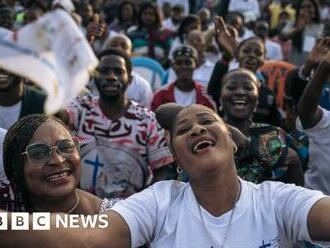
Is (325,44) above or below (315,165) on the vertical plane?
above

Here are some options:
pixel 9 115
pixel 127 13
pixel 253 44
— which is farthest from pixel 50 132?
pixel 127 13

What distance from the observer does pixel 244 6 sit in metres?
10.7

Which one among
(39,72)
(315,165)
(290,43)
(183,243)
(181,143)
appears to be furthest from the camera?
(290,43)

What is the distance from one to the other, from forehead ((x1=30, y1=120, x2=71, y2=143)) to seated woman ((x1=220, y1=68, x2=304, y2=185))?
1.00m

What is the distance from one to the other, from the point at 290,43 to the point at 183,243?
260 inches

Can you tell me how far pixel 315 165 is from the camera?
390 centimetres

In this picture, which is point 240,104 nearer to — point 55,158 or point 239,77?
point 239,77

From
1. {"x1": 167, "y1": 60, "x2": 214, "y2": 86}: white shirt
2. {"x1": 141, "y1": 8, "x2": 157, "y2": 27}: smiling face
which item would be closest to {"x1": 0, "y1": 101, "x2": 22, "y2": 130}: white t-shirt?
{"x1": 167, "y1": 60, "x2": 214, "y2": 86}: white shirt

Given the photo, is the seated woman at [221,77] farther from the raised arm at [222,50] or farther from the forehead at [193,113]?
the forehead at [193,113]

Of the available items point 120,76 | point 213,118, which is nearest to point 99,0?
point 120,76

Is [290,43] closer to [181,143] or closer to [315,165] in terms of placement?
[315,165]

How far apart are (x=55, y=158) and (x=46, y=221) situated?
1.56 feet

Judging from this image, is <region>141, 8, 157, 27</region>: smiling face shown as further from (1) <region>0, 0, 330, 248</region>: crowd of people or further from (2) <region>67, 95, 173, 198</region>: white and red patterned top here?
(2) <region>67, 95, 173, 198</region>: white and red patterned top

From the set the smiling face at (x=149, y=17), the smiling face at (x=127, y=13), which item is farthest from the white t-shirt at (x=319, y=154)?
the smiling face at (x=127, y=13)
